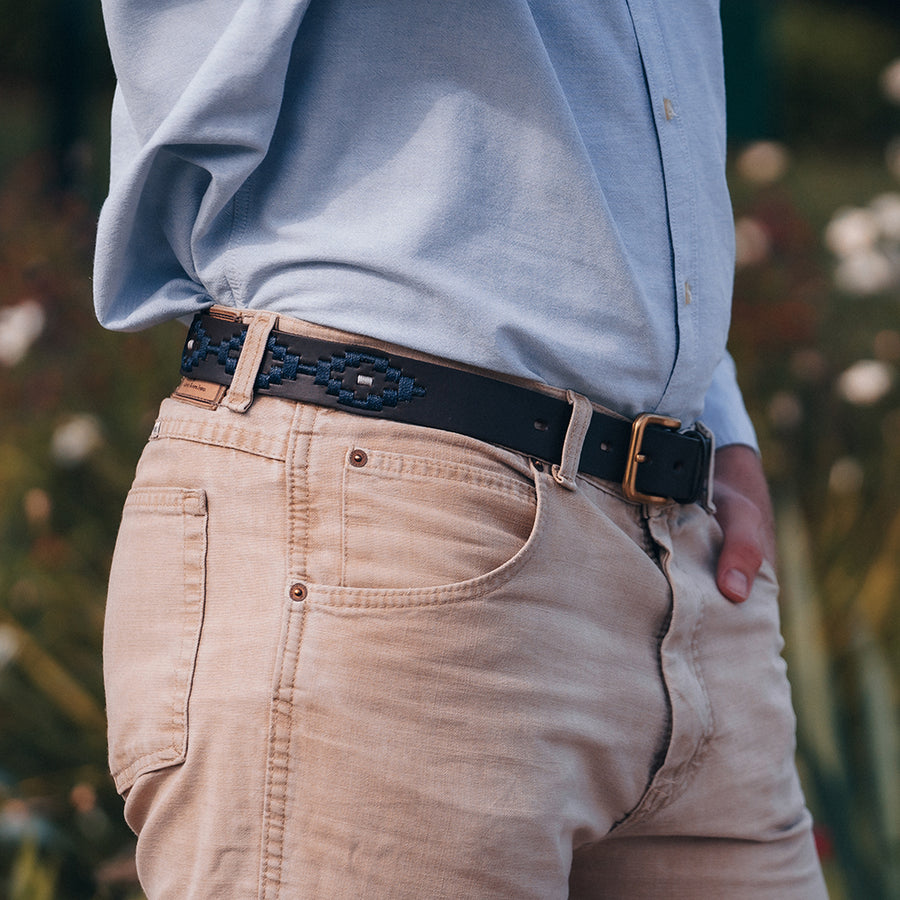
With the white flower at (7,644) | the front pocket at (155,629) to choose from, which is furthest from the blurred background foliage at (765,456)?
the front pocket at (155,629)

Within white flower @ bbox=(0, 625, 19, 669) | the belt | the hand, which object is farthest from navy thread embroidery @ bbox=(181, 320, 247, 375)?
white flower @ bbox=(0, 625, 19, 669)

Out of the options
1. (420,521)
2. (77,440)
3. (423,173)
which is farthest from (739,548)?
(77,440)

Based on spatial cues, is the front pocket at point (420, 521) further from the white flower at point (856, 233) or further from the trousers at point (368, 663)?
the white flower at point (856, 233)

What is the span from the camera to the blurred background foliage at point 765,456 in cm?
209

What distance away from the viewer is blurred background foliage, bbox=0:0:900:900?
2.09m

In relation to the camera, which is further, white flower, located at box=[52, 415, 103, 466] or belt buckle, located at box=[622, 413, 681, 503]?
white flower, located at box=[52, 415, 103, 466]

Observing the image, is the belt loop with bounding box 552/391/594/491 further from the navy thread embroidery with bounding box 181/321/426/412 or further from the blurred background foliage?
the blurred background foliage

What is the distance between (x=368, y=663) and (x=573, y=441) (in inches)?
10.8

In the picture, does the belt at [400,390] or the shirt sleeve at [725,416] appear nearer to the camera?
the belt at [400,390]

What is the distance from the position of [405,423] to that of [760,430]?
234 centimetres

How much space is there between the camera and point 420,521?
2.89 ft

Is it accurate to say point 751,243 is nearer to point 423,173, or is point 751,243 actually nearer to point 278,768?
point 423,173

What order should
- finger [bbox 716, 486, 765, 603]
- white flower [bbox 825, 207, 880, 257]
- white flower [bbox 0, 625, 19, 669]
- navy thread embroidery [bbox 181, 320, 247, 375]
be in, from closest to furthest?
1. navy thread embroidery [bbox 181, 320, 247, 375]
2. finger [bbox 716, 486, 765, 603]
3. white flower [bbox 0, 625, 19, 669]
4. white flower [bbox 825, 207, 880, 257]

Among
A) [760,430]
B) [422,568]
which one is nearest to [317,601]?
[422,568]
